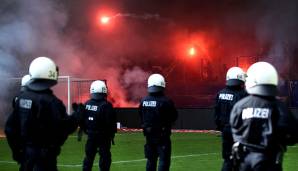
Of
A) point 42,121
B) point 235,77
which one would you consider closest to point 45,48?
point 235,77

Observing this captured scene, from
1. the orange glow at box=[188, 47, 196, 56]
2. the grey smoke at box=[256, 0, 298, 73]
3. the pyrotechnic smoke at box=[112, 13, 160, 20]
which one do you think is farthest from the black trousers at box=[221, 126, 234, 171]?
the orange glow at box=[188, 47, 196, 56]

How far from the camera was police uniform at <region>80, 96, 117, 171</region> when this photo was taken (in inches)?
550

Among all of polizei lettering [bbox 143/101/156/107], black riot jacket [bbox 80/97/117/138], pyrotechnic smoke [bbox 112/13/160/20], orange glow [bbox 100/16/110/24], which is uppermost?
pyrotechnic smoke [bbox 112/13/160/20]

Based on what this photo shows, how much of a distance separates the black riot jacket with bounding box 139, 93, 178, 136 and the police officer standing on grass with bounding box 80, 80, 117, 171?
3.53 ft

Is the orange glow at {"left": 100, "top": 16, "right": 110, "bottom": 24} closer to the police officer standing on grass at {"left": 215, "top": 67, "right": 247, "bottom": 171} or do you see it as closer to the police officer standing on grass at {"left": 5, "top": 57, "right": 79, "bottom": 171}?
the police officer standing on grass at {"left": 215, "top": 67, "right": 247, "bottom": 171}

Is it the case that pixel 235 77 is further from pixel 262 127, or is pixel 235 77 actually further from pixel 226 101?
pixel 262 127

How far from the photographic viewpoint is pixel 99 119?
45.9ft

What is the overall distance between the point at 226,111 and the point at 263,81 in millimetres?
4863

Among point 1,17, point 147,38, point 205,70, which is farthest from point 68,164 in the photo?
point 147,38

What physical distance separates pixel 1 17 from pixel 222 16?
18.6 meters

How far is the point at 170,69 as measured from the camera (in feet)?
149

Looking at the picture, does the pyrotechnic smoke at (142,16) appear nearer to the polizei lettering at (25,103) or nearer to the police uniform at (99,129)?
the police uniform at (99,129)

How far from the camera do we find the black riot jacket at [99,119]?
14.0 m

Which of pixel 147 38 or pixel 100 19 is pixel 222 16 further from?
pixel 100 19
